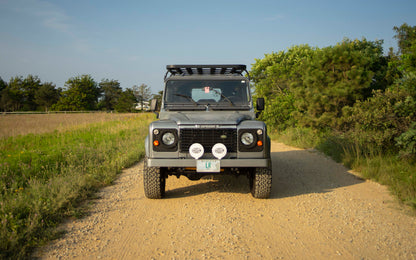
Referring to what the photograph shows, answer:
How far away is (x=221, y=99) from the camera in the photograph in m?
5.43

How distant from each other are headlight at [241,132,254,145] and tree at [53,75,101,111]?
45980 millimetres

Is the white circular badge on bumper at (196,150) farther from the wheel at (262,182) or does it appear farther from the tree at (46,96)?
the tree at (46,96)

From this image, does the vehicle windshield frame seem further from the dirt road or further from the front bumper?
the dirt road

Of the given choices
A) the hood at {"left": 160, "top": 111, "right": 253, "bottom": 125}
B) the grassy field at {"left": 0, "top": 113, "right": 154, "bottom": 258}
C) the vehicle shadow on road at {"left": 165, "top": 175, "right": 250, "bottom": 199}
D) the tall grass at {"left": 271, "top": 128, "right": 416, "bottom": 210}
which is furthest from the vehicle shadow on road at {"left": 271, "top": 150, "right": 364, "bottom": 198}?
the grassy field at {"left": 0, "top": 113, "right": 154, "bottom": 258}

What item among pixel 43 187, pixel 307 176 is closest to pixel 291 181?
pixel 307 176

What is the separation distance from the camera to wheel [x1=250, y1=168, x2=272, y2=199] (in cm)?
445

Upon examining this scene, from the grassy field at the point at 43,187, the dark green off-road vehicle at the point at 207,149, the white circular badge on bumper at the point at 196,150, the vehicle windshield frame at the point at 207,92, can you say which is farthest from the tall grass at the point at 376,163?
the grassy field at the point at 43,187

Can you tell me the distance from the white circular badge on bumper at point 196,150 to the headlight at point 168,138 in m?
0.29

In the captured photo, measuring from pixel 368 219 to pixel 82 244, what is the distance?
11.5ft

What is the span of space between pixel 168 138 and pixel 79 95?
157 ft

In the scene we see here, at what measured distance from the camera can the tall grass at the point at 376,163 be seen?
16.0 ft

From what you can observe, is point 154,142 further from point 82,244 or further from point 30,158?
point 30,158

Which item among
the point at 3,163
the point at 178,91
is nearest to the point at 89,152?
the point at 3,163

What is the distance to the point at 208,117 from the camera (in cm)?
471
